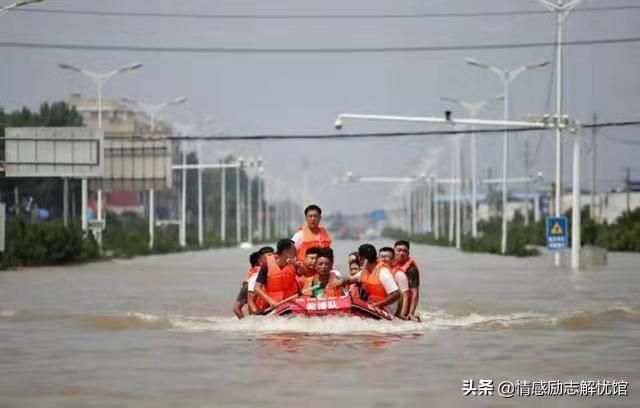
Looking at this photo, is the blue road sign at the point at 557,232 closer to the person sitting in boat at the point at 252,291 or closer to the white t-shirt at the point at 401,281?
the white t-shirt at the point at 401,281

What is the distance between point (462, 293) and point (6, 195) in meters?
62.5

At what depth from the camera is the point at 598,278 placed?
159ft

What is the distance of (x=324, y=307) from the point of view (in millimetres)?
23281

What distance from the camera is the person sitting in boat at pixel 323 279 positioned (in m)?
22.9

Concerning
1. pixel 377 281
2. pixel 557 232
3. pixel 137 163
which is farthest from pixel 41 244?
pixel 377 281

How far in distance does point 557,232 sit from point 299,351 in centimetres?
3859

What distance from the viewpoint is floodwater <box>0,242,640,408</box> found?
49.6 ft

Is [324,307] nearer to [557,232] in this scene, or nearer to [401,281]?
[401,281]

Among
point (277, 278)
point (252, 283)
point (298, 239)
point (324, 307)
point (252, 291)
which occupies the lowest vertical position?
point (324, 307)

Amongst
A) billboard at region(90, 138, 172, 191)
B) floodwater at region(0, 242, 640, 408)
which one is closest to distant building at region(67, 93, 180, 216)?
billboard at region(90, 138, 172, 191)

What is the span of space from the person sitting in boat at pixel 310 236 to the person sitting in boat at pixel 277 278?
18.2 inches

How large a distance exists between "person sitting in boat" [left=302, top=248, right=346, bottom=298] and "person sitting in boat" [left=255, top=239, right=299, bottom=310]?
0.28 m

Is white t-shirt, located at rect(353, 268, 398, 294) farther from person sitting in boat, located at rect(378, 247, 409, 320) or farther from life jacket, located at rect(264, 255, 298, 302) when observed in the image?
life jacket, located at rect(264, 255, 298, 302)

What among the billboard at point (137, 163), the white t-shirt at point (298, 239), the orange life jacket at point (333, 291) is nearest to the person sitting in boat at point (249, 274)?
the white t-shirt at point (298, 239)
